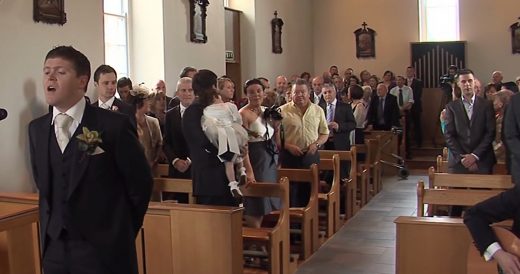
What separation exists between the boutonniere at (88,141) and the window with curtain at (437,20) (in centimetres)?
1242

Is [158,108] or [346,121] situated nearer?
[158,108]

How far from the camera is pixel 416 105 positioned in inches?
504

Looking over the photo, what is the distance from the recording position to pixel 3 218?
11.4ft

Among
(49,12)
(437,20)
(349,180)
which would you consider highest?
(437,20)

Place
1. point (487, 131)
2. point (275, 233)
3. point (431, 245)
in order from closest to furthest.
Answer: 1. point (431, 245)
2. point (275, 233)
3. point (487, 131)

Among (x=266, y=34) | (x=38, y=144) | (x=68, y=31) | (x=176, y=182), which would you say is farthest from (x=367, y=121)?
(x=38, y=144)

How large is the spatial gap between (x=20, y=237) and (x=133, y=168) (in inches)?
65.9

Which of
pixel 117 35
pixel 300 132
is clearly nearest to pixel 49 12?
pixel 117 35

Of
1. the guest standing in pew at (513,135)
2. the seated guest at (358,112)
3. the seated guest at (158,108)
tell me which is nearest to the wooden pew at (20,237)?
the seated guest at (158,108)

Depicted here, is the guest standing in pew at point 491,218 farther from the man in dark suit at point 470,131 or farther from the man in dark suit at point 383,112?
the man in dark suit at point 383,112

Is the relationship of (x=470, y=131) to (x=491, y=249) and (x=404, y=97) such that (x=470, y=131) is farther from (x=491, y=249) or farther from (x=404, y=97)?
(x=404, y=97)

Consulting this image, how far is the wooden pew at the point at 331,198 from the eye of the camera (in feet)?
19.7

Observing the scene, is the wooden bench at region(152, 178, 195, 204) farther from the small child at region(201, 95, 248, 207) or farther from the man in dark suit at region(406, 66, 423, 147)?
the man in dark suit at region(406, 66, 423, 147)

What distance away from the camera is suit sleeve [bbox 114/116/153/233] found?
2438 millimetres
